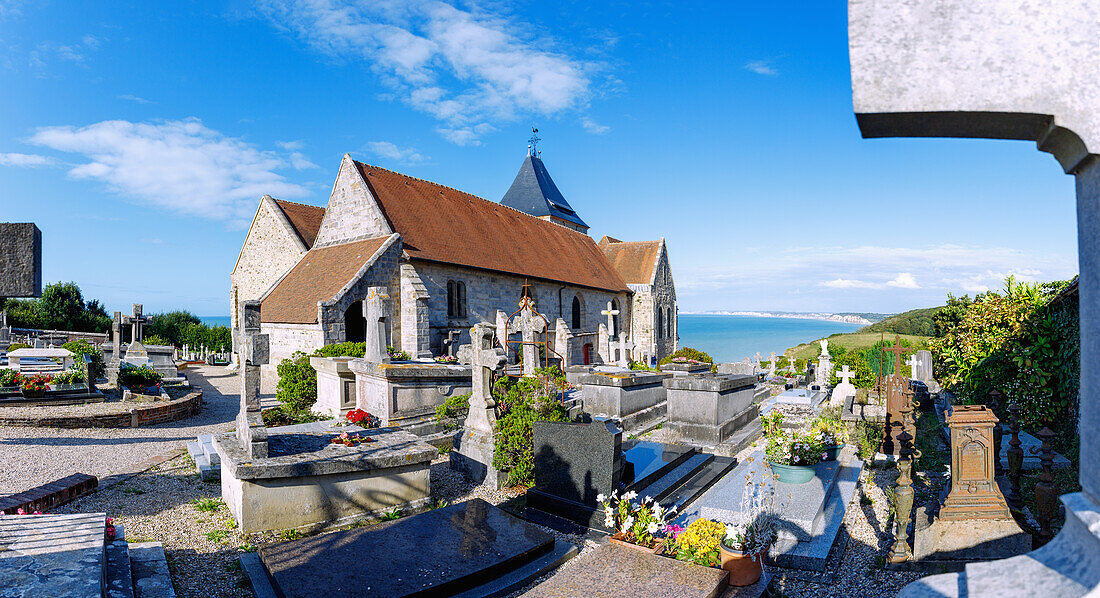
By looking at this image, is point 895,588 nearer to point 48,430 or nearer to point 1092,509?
point 1092,509

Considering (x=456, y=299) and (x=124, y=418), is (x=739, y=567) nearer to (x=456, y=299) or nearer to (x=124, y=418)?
(x=124, y=418)

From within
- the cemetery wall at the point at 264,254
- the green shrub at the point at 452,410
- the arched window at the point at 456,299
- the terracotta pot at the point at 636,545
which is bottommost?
the terracotta pot at the point at 636,545

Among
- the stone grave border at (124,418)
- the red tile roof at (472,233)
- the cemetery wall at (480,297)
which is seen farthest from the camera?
the red tile roof at (472,233)

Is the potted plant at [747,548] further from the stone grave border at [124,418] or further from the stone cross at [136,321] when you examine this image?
the stone cross at [136,321]

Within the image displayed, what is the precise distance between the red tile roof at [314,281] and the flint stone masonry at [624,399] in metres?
7.67

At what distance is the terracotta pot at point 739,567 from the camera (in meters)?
4.14

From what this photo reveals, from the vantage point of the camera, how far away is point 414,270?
16.4 m

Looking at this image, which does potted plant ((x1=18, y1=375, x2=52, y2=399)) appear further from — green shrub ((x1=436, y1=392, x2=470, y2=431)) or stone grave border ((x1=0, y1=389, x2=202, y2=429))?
green shrub ((x1=436, y1=392, x2=470, y2=431))

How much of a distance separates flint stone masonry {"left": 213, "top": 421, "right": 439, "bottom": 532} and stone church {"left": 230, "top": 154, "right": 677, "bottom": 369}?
4.41 meters

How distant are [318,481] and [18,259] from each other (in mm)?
3954

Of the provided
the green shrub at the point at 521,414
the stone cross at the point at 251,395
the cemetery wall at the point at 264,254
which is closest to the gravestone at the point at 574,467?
the green shrub at the point at 521,414

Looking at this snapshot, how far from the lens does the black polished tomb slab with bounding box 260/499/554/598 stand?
4.25 m

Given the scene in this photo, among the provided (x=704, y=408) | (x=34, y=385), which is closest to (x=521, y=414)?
(x=704, y=408)

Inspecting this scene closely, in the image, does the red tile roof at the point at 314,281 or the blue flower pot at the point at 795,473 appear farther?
the red tile roof at the point at 314,281
